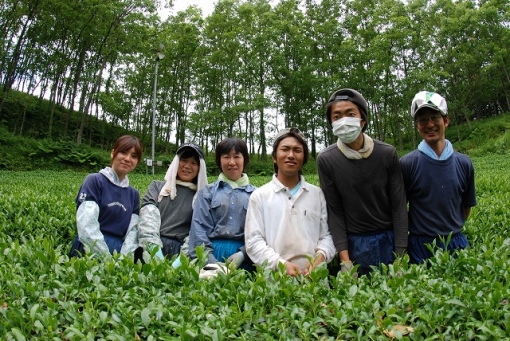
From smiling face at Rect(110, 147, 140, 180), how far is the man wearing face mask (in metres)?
1.60

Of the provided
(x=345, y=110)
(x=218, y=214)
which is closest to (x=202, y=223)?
(x=218, y=214)

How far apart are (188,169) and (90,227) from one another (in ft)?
3.05

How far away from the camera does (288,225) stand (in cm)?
249

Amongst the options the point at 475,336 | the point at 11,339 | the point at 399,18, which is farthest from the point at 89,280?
the point at 399,18

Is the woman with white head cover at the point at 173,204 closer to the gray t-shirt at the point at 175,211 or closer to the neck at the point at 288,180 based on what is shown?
the gray t-shirt at the point at 175,211

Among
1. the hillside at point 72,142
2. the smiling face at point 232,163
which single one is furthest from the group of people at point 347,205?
the hillside at point 72,142

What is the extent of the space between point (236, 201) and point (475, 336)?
1.80m

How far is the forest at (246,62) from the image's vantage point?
25.2m

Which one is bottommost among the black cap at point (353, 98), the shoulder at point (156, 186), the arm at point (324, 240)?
the arm at point (324, 240)

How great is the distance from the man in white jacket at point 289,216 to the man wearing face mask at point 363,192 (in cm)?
12

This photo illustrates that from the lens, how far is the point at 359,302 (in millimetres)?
1555

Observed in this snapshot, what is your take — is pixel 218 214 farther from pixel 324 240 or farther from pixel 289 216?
pixel 324 240

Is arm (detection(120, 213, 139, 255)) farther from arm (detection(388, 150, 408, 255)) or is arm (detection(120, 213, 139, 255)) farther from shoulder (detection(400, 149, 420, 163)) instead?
shoulder (detection(400, 149, 420, 163))

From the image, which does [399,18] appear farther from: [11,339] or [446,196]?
[11,339]
